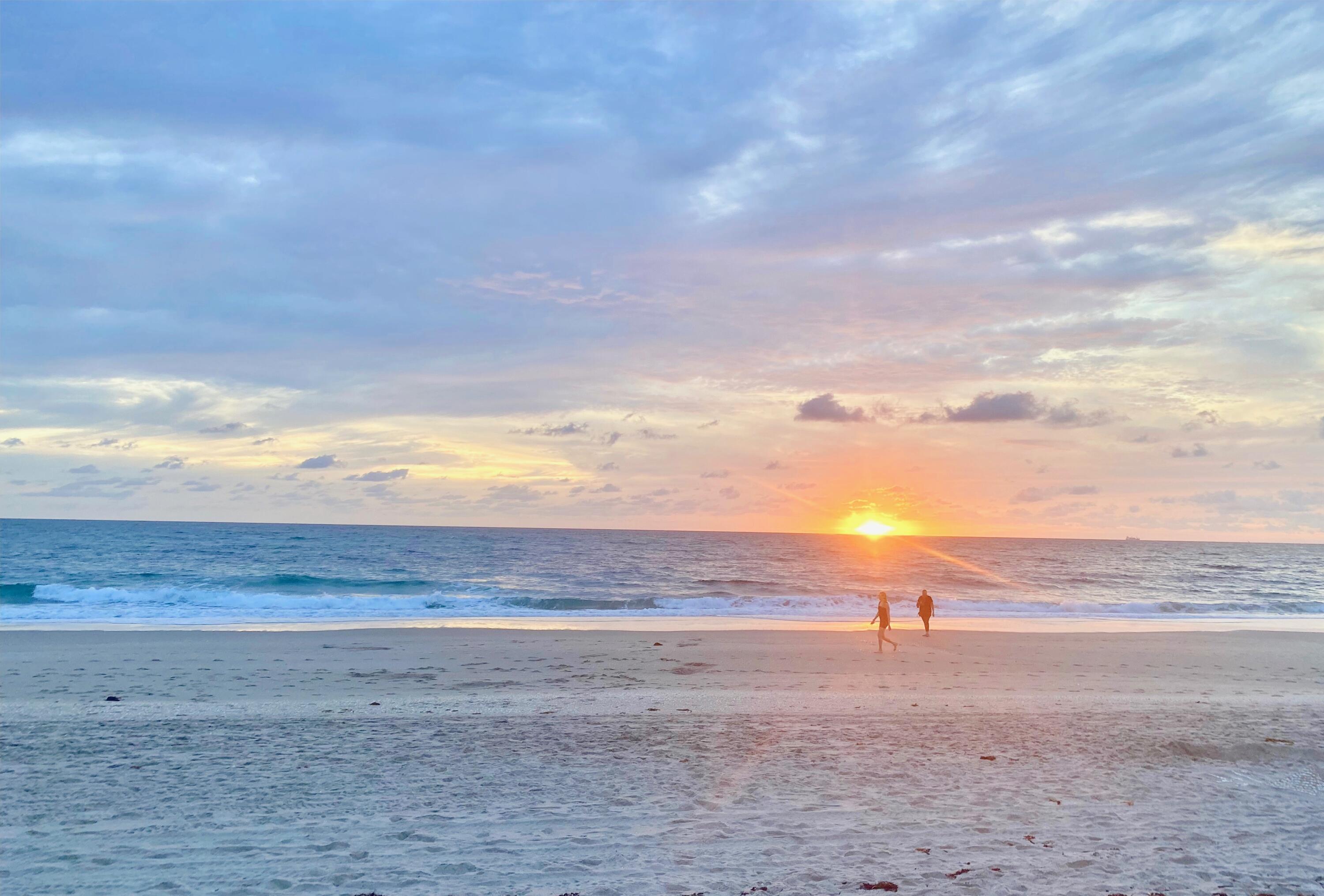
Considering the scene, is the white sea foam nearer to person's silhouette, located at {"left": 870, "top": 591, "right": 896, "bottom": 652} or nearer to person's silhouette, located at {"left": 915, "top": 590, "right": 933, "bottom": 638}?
person's silhouette, located at {"left": 915, "top": 590, "right": 933, "bottom": 638}

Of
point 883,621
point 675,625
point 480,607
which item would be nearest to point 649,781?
point 883,621

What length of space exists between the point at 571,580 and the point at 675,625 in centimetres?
2677

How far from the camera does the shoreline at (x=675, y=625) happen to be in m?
25.9

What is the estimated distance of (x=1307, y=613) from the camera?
40562 mm

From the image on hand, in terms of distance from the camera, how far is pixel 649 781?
8.85m

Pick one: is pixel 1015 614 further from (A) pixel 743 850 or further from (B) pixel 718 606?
(A) pixel 743 850

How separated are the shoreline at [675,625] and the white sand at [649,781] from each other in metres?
9.27

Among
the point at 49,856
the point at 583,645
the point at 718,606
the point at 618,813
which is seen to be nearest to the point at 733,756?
the point at 618,813

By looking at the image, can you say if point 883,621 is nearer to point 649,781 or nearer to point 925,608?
point 925,608

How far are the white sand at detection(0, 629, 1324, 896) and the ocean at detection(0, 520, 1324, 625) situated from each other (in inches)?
694

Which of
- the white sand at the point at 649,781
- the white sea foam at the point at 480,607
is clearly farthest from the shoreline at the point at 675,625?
the white sand at the point at 649,781

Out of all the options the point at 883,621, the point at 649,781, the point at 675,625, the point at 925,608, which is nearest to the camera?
the point at 649,781

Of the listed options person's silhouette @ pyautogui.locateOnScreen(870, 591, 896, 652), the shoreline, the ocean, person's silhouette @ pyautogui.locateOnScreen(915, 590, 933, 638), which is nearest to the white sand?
person's silhouette @ pyautogui.locateOnScreen(870, 591, 896, 652)

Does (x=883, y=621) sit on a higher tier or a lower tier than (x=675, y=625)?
higher
